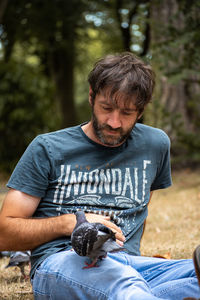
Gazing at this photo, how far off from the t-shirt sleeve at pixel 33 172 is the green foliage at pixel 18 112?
685 centimetres

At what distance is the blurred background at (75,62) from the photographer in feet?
18.5

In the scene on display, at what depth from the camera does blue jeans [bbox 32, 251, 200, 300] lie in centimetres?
191

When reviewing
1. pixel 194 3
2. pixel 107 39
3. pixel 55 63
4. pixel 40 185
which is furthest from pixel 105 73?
pixel 107 39

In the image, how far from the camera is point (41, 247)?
226cm

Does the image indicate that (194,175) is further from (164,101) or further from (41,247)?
(41,247)

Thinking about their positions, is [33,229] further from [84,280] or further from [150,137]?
[150,137]

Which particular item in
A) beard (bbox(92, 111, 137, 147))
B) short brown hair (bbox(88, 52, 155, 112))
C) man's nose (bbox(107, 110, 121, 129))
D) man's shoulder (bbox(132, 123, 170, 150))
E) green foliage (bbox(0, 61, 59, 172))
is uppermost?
short brown hair (bbox(88, 52, 155, 112))

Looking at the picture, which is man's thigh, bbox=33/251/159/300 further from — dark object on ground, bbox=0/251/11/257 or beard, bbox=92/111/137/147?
dark object on ground, bbox=0/251/11/257

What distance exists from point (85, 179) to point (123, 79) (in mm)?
595

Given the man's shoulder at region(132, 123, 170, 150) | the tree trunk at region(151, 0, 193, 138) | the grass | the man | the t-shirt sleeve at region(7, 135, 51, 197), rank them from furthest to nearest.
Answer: the tree trunk at region(151, 0, 193, 138) < the grass < the man's shoulder at region(132, 123, 170, 150) < the t-shirt sleeve at region(7, 135, 51, 197) < the man

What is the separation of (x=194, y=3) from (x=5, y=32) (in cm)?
833

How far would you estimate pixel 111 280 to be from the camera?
1.94 metres

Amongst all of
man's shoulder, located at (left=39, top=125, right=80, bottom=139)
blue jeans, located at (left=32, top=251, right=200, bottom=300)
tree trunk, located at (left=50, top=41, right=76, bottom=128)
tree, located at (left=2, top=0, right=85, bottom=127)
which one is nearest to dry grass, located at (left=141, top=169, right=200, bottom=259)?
blue jeans, located at (left=32, top=251, right=200, bottom=300)

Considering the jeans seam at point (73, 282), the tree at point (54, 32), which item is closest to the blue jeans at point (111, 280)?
the jeans seam at point (73, 282)
